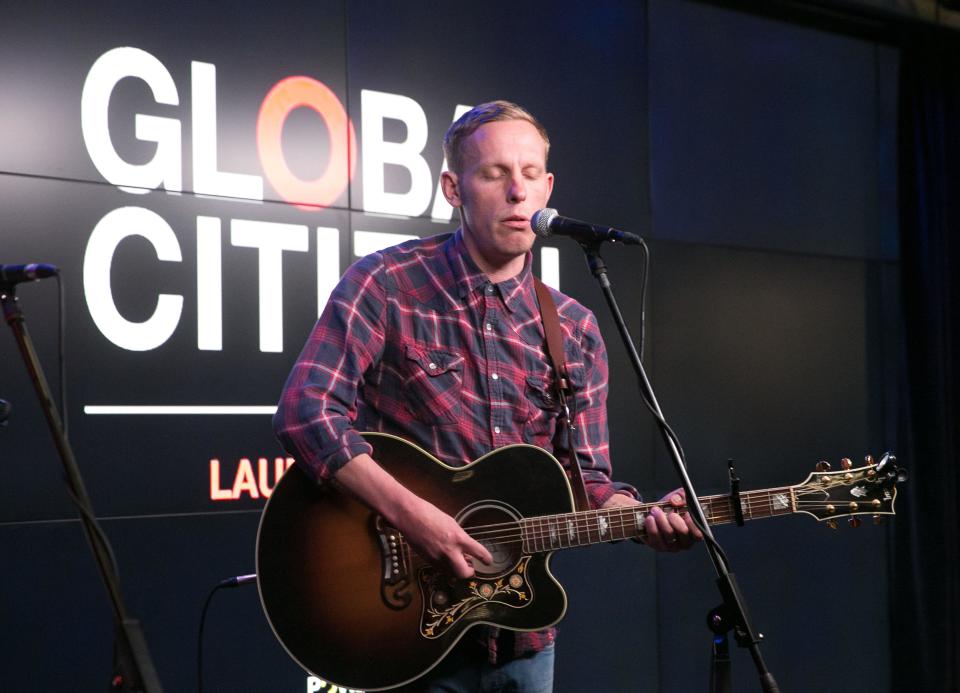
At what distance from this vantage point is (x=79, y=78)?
3289 millimetres

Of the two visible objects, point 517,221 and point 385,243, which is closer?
point 517,221

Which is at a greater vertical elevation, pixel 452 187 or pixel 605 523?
Answer: pixel 452 187

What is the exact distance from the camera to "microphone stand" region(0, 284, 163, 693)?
1.62 meters

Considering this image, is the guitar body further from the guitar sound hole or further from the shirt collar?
the shirt collar

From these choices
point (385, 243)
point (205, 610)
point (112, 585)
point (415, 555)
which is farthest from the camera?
point (385, 243)

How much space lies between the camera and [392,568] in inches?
83.7

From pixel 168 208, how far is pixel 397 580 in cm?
180

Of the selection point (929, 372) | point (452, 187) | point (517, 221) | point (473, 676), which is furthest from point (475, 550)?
point (929, 372)

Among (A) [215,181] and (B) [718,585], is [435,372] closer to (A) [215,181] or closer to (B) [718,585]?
(B) [718,585]

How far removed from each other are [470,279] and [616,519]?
0.59 m

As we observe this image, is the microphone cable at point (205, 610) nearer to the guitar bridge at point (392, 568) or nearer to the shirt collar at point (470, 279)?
the guitar bridge at point (392, 568)

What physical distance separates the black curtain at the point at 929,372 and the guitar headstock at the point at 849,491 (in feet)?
10.5

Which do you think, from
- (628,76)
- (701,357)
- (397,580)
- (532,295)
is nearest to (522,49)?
(628,76)

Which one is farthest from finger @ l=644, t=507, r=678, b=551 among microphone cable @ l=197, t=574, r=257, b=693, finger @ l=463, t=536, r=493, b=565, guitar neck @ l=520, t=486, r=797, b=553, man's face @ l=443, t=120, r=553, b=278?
microphone cable @ l=197, t=574, r=257, b=693
